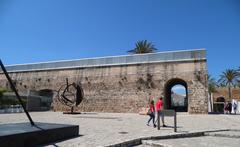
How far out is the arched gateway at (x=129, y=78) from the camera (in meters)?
19.1

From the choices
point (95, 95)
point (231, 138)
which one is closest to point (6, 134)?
point (231, 138)

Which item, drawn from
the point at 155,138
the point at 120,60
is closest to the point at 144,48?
the point at 120,60

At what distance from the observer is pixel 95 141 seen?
Answer: 18.2 ft

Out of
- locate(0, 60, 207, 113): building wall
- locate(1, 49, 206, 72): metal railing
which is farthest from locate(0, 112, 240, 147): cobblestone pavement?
locate(1, 49, 206, 72): metal railing

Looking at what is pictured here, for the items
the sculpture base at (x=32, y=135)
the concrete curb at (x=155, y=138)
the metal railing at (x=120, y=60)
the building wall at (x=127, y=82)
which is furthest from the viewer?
the metal railing at (x=120, y=60)

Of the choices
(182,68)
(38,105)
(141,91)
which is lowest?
(38,105)

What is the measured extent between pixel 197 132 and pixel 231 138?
107 centimetres

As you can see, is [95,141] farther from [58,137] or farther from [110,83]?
[110,83]

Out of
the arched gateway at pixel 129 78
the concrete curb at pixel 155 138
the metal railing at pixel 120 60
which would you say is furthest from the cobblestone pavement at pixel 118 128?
A: the metal railing at pixel 120 60

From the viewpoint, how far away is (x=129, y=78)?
21734 millimetres

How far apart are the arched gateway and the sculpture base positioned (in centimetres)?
1480

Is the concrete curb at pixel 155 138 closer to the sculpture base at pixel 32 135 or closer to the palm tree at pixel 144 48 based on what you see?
the sculpture base at pixel 32 135

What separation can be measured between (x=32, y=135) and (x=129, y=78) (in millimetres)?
17154

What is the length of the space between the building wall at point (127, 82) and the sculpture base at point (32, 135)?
48.5 ft
